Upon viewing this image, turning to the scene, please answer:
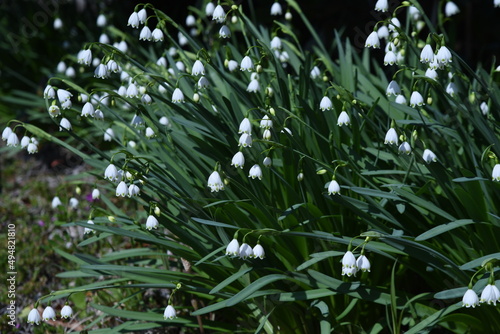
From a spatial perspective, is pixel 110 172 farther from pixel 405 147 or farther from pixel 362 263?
pixel 405 147

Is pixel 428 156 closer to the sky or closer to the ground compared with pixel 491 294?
closer to the sky

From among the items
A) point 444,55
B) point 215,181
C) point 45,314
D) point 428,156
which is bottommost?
point 45,314

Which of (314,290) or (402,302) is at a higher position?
(314,290)

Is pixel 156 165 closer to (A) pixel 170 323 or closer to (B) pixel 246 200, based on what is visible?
(B) pixel 246 200

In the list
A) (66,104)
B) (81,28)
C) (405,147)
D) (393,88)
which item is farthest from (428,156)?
(81,28)

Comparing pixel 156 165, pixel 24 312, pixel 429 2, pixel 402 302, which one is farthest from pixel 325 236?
pixel 429 2

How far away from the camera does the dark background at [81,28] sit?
617 cm

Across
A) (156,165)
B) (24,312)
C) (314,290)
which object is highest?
(156,165)

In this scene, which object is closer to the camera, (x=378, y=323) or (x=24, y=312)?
(x=378, y=323)

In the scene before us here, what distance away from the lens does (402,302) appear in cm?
272

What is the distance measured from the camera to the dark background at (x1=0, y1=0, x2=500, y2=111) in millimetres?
6168

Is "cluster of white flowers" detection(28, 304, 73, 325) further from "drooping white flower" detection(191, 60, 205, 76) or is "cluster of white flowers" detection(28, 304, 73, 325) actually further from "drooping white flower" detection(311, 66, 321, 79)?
"drooping white flower" detection(311, 66, 321, 79)

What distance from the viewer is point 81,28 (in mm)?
6402

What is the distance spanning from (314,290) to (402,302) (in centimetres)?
40
